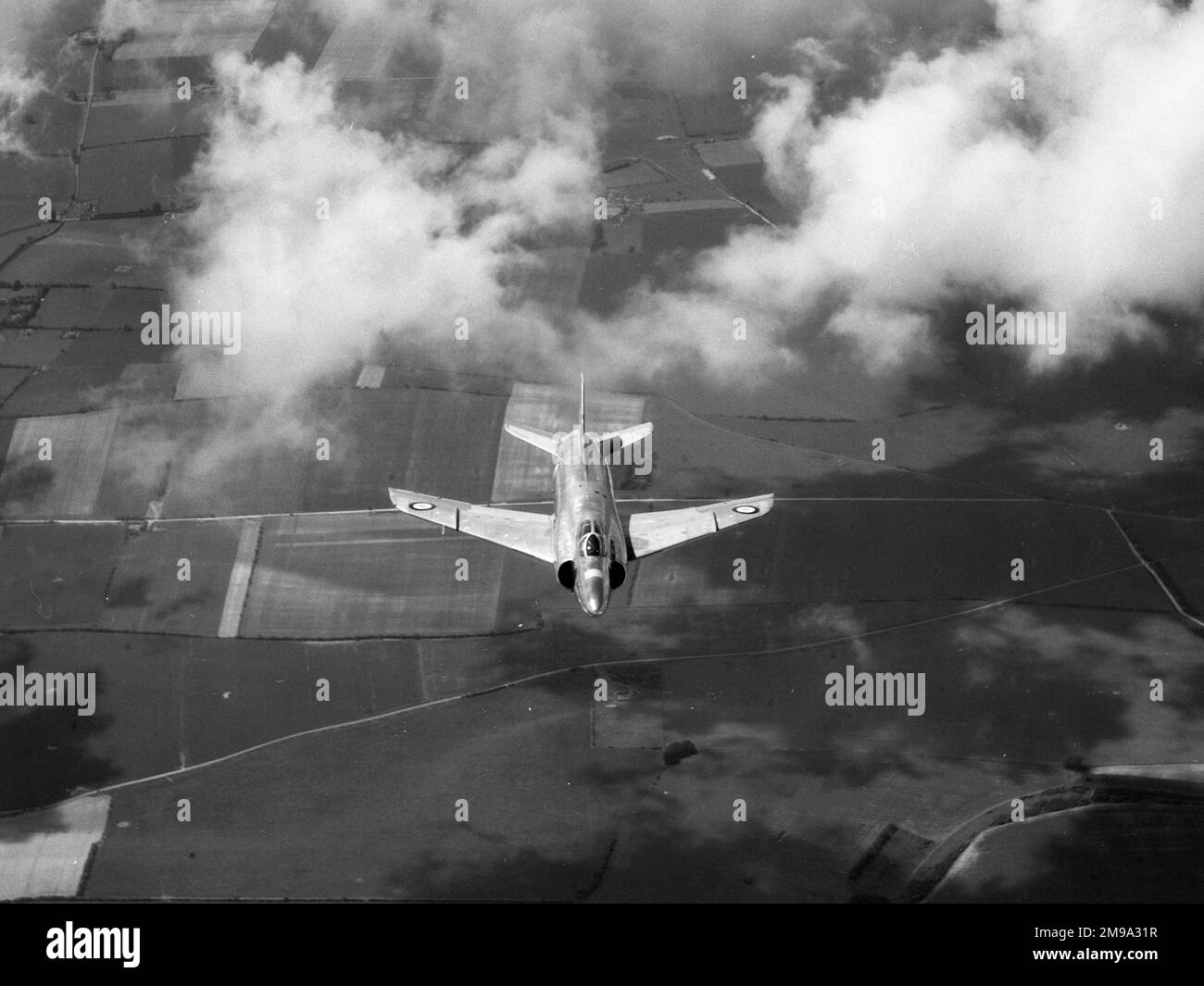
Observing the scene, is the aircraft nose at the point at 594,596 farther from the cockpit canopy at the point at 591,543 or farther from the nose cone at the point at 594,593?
the cockpit canopy at the point at 591,543

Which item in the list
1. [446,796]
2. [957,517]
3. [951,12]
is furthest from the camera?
[951,12]

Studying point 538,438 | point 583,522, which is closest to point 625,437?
point 538,438

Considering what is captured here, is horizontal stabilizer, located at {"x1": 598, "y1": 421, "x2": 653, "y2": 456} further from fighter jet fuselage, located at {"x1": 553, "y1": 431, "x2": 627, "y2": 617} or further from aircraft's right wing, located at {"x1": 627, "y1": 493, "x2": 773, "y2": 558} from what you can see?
aircraft's right wing, located at {"x1": 627, "y1": 493, "x2": 773, "y2": 558}

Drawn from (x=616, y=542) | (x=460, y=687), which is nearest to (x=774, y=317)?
(x=616, y=542)

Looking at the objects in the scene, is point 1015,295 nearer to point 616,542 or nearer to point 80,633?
point 616,542

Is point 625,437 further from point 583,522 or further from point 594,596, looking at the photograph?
point 594,596

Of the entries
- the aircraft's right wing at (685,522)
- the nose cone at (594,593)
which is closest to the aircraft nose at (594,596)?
the nose cone at (594,593)

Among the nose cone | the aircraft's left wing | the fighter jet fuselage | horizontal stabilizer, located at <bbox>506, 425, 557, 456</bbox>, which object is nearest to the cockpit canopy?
the fighter jet fuselage
